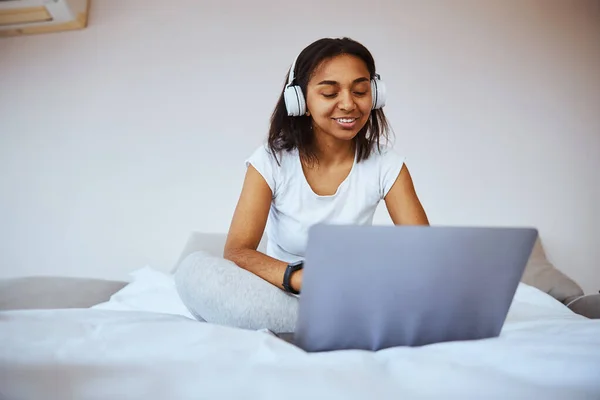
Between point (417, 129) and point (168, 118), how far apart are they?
112cm

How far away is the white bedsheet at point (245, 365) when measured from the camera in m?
0.53

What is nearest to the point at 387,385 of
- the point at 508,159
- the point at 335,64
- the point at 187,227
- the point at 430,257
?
the point at 430,257

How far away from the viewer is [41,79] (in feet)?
8.55

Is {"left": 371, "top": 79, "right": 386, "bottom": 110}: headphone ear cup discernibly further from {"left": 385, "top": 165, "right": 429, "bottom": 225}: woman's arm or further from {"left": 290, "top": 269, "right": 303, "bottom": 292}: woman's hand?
{"left": 290, "top": 269, "right": 303, "bottom": 292}: woman's hand

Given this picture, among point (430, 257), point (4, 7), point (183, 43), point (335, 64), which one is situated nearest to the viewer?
point (430, 257)

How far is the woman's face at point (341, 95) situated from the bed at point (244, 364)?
0.64 meters

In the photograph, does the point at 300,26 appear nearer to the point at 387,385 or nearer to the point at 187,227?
the point at 187,227

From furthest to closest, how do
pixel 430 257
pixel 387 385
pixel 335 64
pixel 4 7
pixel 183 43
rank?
pixel 183 43, pixel 4 7, pixel 335 64, pixel 430 257, pixel 387 385

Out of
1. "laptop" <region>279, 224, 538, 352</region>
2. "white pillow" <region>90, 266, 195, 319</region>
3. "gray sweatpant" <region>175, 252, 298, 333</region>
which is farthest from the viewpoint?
"white pillow" <region>90, 266, 195, 319</region>

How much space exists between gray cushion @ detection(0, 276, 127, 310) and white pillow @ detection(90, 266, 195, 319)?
0.32 ft

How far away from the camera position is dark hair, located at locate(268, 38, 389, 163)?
4.41 feet

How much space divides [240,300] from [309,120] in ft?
2.24

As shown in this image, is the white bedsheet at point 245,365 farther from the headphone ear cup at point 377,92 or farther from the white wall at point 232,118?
the white wall at point 232,118

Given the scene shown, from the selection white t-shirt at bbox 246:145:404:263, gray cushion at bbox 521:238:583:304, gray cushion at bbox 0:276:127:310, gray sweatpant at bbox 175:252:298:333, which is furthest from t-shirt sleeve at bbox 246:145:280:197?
gray cushion at bbox 521:238:583:304
